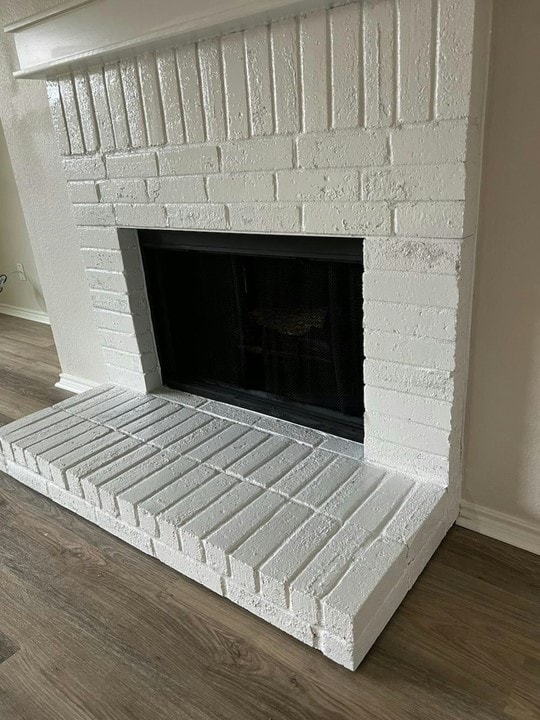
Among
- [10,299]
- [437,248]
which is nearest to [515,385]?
[437,248]

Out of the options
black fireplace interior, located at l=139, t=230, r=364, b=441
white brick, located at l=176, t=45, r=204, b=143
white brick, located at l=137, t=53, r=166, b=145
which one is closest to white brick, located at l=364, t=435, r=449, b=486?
black fireplace interior, located at l=139, t=230, r=364, b=441

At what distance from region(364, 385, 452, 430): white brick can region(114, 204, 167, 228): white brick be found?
0.88 meters

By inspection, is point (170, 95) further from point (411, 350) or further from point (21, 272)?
point (21, 272)

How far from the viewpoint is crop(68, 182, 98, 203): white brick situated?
77.2 inches

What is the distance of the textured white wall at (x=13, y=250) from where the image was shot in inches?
153

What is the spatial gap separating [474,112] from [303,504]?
103 cm

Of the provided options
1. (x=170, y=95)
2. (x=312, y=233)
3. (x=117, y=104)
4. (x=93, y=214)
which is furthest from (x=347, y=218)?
(x=93, y=214)

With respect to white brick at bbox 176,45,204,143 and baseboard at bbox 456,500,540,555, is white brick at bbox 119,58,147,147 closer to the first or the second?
white brick at bbox 176,45,204,143

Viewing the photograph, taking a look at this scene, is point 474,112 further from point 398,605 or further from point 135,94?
point 398,605

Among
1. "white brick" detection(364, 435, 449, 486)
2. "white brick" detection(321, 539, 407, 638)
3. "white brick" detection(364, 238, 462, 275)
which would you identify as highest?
"white brick" detection(364, 238, 462, 275)

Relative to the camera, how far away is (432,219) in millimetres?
1270

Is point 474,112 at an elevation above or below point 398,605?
above

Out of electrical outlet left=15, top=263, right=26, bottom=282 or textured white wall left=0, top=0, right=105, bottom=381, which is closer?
textured white wall left=0, top=0, right=105, bottom=381

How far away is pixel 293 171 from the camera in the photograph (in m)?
1.44
